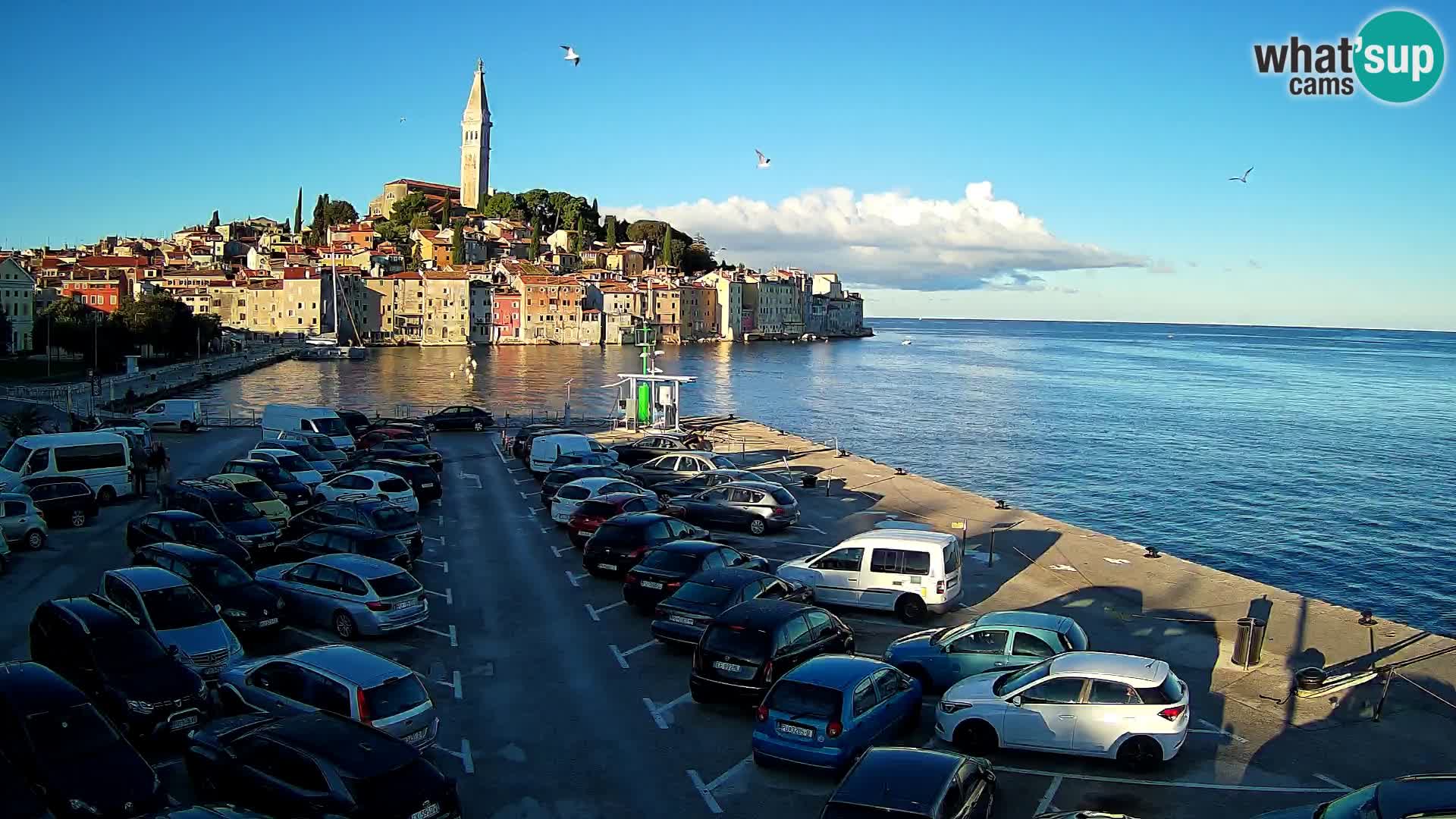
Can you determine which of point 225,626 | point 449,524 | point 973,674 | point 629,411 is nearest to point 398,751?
point 225,626

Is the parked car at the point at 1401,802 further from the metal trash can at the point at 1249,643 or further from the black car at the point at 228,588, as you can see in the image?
the black car at the point at 228,588

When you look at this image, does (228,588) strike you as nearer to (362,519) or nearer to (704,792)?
(362,519)

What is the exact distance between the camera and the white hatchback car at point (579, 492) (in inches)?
813

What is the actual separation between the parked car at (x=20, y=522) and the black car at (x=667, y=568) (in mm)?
10270

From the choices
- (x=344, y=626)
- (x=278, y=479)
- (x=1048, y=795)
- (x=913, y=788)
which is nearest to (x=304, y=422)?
(x=278, y=479)

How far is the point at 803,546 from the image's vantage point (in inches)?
768

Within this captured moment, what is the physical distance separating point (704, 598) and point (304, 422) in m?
23.4

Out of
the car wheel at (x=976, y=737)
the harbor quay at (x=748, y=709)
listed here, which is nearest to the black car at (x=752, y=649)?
the harbor quay at (x=748, y=709)

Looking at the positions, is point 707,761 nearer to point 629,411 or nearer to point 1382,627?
point 1382,627

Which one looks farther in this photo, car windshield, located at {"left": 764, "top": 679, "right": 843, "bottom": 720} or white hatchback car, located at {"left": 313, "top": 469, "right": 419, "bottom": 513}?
white hatchback car, located at {"left": 313, "top": 469, "right": 419, "bottom": 513}

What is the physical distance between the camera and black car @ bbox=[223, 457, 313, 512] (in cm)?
2136

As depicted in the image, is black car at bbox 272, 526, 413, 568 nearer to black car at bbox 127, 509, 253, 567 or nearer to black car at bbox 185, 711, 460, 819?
black car at bbox 127, 509, 253, 567

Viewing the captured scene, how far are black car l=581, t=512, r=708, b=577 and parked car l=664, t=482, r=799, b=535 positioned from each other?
11.7ft

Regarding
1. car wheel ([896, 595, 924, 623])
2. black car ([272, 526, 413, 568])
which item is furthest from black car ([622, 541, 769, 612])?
black car ([272, 526, 413, 568])
